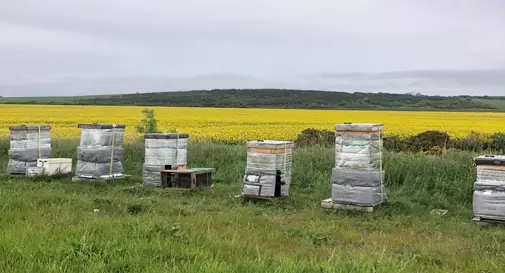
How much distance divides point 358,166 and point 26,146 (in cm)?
884

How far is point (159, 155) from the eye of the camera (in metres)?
12.6

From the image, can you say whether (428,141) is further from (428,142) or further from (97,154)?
(97,154)

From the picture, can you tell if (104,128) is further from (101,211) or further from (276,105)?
(276,105)

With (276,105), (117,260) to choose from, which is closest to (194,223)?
(117,260)

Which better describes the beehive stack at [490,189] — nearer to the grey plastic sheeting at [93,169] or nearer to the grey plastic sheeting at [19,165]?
the grey plastic sheeting at [93,169]

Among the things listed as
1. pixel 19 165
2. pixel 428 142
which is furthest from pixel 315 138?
pixel 19 165

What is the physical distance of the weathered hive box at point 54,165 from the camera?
13602 mm

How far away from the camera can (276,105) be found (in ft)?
221

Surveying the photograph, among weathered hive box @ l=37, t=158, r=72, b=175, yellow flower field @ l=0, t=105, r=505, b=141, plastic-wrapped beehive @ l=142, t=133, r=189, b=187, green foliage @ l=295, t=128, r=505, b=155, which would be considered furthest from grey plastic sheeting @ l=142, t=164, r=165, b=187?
yellow flower field @ l=0, t=105, r=505, b=141

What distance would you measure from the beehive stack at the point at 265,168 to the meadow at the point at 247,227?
0.28m

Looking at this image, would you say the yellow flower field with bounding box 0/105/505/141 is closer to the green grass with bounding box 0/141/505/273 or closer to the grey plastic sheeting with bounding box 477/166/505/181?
the green grass with bounding box 0/141/505/273

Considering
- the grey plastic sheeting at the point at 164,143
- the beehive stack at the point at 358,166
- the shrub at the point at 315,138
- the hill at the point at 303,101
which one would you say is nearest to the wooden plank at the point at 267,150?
the beehive stack at the point at 358,166

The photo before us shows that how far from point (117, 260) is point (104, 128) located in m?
8.41

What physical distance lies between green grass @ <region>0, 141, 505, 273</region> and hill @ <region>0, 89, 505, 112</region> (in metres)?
52.5
